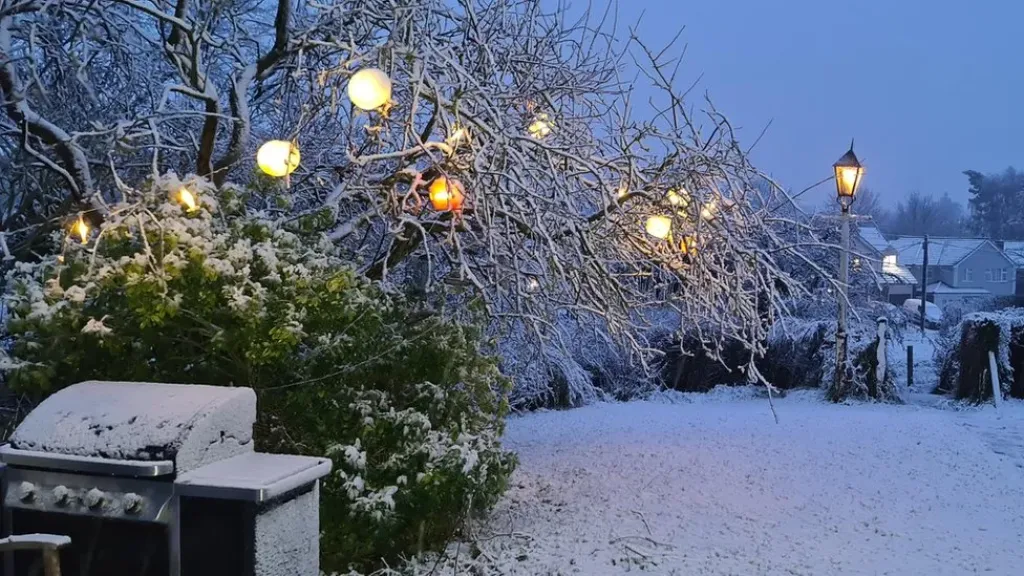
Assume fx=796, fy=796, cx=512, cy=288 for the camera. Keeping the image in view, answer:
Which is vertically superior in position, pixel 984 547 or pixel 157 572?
pixel 157 572

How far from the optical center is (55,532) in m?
2.88

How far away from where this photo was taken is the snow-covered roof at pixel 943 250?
42.7 meters

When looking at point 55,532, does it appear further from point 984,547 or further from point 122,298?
point 984,547

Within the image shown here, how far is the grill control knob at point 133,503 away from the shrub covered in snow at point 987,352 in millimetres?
11858

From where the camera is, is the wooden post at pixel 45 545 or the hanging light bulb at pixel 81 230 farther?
the hanging light bulb at pixel 81 230

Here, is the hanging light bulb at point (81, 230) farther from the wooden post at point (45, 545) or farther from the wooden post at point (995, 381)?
the wooden post at point (995, 381)

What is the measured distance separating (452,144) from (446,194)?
0.30 m

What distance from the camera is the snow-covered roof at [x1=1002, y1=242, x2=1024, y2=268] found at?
43906mm

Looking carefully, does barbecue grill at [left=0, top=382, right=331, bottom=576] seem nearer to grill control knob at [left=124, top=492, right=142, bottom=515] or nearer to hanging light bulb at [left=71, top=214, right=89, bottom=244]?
grill control knob at [left=124, top=492, right=142, bottom=515]

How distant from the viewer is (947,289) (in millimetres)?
44000

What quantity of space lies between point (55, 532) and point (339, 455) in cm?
147

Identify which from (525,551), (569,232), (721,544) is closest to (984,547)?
(721,544)

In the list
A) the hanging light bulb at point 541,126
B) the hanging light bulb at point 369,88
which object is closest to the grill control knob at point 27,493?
the hanging light bulb at point 369,88

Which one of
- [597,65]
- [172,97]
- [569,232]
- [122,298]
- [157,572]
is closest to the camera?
[157,572]
